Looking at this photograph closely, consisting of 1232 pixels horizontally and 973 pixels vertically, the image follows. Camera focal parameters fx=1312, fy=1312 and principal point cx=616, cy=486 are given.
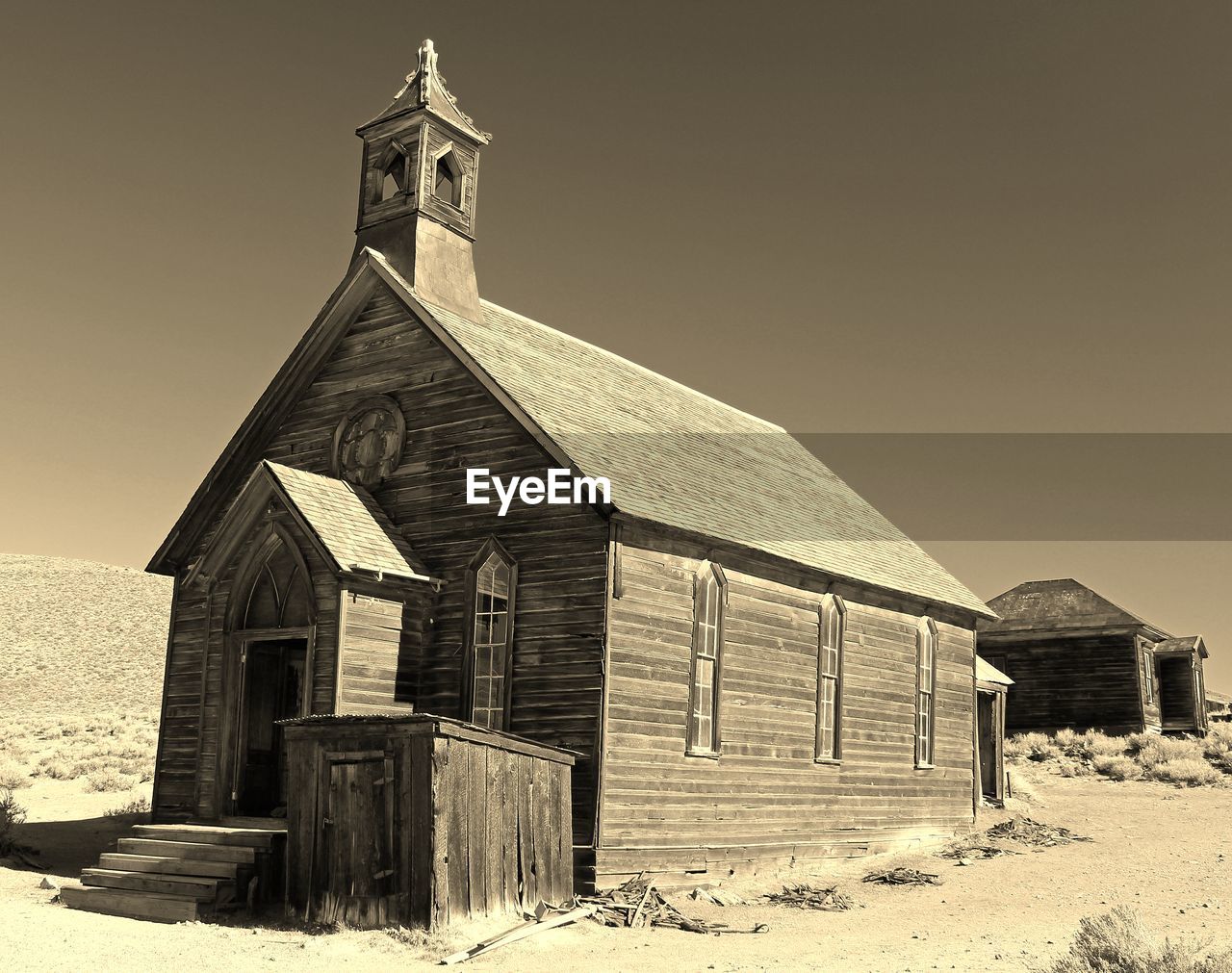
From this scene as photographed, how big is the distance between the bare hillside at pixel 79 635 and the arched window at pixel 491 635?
151 ft

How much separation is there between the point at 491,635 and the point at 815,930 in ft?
17.9

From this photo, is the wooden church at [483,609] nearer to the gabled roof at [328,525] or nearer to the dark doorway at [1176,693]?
the gabled roof at [328,525]

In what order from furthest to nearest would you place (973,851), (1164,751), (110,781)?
(1164,751) < (110,781) < (973,851)

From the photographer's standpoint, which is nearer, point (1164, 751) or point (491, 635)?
point (491, 635)

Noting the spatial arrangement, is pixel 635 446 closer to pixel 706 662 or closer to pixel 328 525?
pixel 706 662

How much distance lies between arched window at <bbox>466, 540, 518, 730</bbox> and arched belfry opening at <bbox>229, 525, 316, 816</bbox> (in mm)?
2122

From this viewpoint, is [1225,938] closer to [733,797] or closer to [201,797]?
[733,797]

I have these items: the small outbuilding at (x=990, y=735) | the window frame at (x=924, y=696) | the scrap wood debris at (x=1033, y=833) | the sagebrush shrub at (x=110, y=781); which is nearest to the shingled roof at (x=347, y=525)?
the window frame at (x=924, y=696)

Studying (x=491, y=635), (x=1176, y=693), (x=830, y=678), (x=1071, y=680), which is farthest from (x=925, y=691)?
(x=1176, y=693)

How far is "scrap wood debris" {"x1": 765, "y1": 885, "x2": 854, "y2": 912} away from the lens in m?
16.5

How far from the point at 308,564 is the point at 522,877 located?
488cm

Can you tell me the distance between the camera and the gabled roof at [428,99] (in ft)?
64.8

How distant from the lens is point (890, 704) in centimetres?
2233

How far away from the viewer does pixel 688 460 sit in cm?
2100
